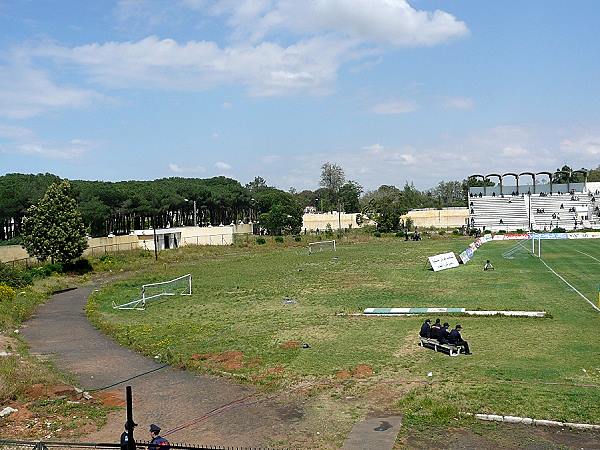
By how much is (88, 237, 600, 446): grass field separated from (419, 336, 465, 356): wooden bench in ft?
1.56

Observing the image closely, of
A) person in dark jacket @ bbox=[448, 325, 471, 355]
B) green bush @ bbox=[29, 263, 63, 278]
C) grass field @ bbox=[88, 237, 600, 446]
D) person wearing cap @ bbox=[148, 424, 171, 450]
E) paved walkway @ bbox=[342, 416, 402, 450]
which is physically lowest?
paved walkway @ bbox=[342, 416, 402, 450]

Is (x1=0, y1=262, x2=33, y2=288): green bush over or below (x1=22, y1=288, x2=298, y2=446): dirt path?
over

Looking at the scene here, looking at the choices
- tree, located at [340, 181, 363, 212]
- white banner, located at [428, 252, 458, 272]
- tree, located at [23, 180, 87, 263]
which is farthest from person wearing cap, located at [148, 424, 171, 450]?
tree, located at [340, 181, 363, 212]

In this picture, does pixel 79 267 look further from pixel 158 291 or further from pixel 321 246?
pixel 321 246

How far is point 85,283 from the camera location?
1994 inches

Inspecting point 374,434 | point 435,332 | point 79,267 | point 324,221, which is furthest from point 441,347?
point 324,221

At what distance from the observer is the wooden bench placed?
20844 mm

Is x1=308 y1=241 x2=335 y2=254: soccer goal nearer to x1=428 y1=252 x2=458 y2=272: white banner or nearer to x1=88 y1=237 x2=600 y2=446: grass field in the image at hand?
x1=88 y1=237 x2=600 y2=446: grass field

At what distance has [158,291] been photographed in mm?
41188

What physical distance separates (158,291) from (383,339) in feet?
71.0

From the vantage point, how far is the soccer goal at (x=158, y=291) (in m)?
35.8

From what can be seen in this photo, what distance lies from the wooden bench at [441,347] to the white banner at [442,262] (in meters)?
24.4

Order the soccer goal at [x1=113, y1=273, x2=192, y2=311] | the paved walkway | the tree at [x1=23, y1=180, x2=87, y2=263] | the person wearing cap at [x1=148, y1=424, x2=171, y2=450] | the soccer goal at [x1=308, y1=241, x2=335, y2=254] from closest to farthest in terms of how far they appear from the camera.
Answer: the person wearing cap at [x1=148, y1=424, x2=171, y2=450] → the paved walkway → the soccer goal at [x1=113, y1=273, x2=192, y2=311] → the tree at [x1=23, y1=180, x2=87, y2=263] → the soccer goal at [x1=308, y1=241, x2=335, y2=254]

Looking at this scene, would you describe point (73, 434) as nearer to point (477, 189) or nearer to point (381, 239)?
point (381, 239)
